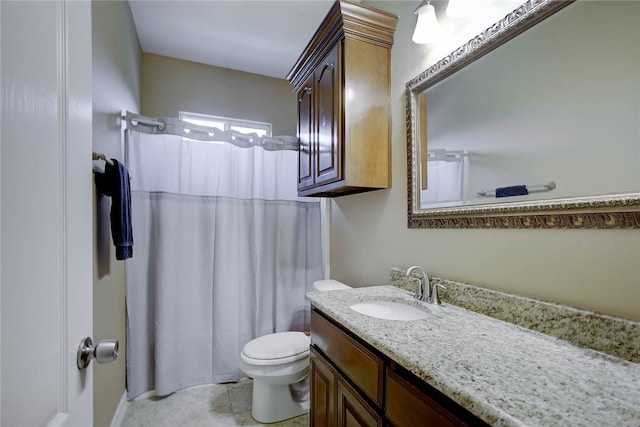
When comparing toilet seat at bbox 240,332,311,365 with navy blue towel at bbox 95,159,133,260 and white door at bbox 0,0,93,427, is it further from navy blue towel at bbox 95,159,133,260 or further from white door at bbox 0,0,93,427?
white door at bbox 0,0,93,427

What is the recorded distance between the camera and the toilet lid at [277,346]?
1.72m

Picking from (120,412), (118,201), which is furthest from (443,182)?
(120,412)

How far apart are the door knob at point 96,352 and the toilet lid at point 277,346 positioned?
117 cm

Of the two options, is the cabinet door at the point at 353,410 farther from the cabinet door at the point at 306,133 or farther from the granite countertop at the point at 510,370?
the cabinet door at the point at 306,133

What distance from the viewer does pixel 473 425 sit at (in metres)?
0.58

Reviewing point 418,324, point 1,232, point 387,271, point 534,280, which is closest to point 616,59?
point 534,280

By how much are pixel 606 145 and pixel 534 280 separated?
1.46ft

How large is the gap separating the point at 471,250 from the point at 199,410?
192cm

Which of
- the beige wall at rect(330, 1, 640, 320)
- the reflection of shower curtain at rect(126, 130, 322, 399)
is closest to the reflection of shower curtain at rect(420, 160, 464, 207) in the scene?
the beige wall at rect(330, 1, 640, 320)

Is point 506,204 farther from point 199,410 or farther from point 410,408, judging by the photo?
point 199,410

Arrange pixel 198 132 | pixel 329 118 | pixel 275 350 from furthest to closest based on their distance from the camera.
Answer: pixel 198 132 < pixel 275 350 < pixel 329 118

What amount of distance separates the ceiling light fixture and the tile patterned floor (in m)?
2.20

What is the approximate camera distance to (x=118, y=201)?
4.58 ft

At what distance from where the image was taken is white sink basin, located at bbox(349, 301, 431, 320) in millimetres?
1260
